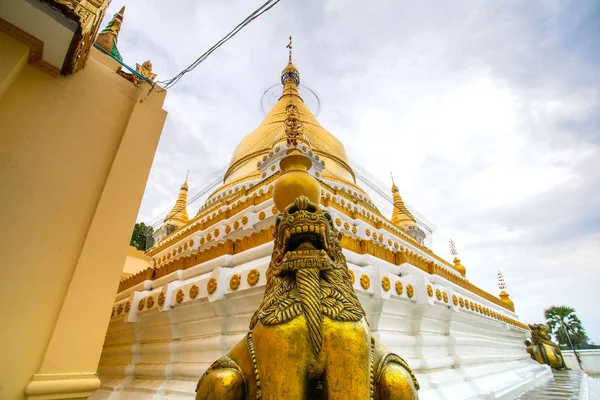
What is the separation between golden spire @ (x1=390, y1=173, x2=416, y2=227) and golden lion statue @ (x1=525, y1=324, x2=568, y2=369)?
647 centimetres

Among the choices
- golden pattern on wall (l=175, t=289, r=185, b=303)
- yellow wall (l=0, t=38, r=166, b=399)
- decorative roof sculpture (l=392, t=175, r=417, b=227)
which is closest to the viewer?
yellow wall (l=0, t=38, r=166, b=399)

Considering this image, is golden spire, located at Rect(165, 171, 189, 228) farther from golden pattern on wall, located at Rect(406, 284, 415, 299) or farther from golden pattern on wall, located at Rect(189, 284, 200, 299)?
golden pattern on wall, located at Rect(406, 284, 415, 299)

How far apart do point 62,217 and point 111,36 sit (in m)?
2.84

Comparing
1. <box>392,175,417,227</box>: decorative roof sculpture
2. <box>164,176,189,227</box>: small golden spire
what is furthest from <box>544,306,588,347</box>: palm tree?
<box>164,176,189,227</box>: small golden spire

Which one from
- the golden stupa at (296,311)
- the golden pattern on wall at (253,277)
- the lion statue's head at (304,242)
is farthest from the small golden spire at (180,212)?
the lion statue's head at (304,242)

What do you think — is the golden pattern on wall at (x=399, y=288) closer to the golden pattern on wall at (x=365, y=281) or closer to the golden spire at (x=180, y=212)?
the golden pattern on wall at (x=365, y=281)

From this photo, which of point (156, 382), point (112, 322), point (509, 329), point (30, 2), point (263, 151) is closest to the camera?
point (30, 2)

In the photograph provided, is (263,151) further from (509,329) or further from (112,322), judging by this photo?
(509,329)

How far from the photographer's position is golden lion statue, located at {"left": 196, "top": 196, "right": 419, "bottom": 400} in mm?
1428

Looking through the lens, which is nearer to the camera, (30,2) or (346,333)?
(346,333)

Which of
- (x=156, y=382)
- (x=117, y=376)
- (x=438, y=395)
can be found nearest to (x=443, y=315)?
(x=438, y=395)

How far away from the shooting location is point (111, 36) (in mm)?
4055

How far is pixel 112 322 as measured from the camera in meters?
4.96

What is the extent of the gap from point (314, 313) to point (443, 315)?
333 centimetres
